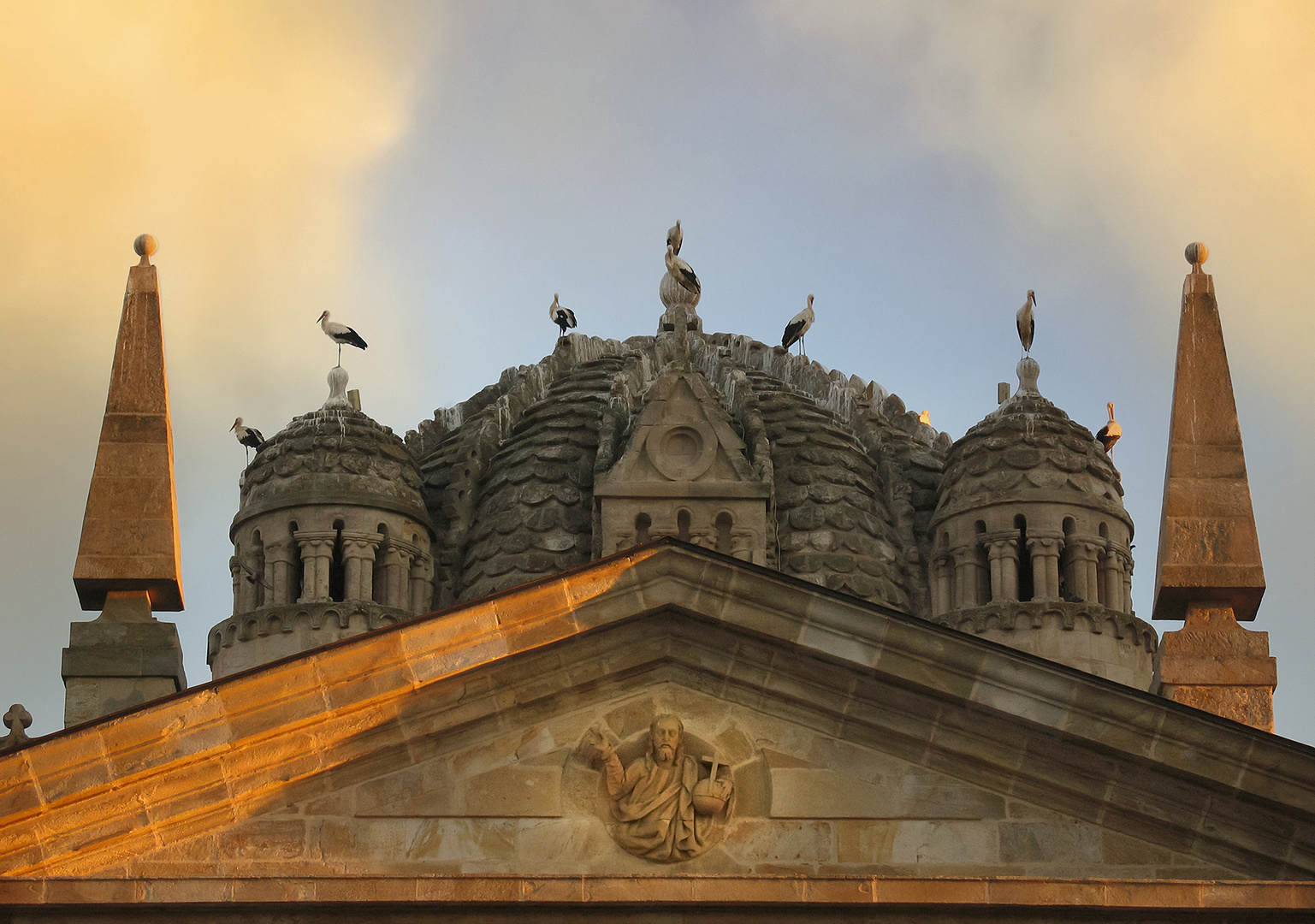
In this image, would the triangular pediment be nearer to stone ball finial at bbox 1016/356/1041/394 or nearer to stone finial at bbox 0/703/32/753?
stone finial at bbox 0/703/32/753

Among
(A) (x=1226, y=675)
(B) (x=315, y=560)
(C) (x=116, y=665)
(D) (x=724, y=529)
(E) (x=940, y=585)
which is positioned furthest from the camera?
(E) (x=940, y=585)

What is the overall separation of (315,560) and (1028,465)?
12.7 meters

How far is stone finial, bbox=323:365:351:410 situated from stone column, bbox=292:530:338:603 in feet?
9.71

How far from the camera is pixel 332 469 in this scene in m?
49.6

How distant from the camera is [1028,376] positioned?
172 feet

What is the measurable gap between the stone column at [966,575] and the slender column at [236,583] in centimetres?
1269

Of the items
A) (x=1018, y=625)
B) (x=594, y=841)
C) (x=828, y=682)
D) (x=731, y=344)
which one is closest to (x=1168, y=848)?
(x=828, y=682)

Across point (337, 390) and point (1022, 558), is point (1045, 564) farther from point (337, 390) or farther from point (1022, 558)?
point (337, 390)

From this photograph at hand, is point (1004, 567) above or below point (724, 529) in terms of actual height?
below

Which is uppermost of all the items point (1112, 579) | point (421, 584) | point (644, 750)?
point (421, 584)

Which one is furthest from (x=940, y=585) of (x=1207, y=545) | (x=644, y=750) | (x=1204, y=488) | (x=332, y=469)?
(x=644, y=750)

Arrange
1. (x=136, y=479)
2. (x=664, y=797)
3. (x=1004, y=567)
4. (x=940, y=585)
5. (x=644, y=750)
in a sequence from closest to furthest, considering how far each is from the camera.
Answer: (x=664, y=797) < (x=644, y=750) < (x=136, y=479) < (x=1004, y=567) < (x=940, y=585)

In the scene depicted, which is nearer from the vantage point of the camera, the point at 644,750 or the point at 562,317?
the point at 644,750

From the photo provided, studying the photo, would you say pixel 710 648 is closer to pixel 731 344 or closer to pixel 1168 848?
pixel 1168 848
